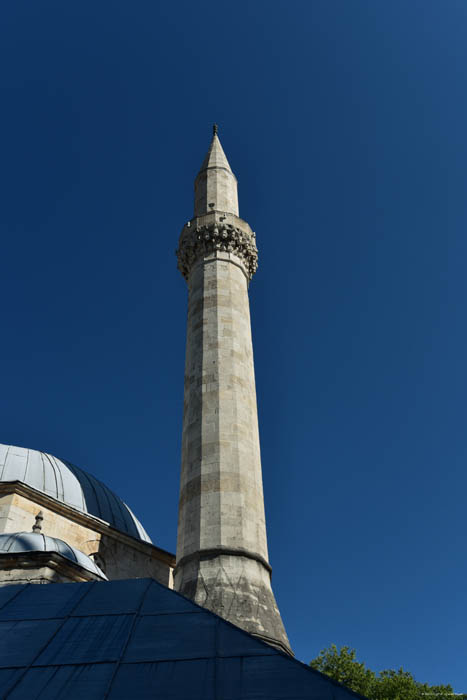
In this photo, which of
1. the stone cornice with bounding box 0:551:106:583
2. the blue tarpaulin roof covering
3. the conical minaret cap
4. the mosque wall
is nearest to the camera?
the blue tarpaulin roof covering

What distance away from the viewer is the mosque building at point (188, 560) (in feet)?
15.2

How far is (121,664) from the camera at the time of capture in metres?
4.79

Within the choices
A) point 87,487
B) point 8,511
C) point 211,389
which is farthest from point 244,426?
point 87,487

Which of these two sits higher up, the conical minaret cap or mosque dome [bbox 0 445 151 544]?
the conical minaret cap

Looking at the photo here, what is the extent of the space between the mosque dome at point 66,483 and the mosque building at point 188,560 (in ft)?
0.17

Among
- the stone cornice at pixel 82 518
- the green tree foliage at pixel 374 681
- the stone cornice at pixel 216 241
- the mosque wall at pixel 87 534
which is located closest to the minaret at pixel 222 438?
the stone cornice at pixel 216 241

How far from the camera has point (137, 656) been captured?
4.90 metres

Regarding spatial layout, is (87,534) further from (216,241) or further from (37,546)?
(216,241)

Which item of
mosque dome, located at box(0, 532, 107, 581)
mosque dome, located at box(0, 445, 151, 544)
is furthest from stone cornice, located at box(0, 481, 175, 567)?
mosque dome, located at box(0, 532, 107, 581)

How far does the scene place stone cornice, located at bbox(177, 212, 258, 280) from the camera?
55.5ft

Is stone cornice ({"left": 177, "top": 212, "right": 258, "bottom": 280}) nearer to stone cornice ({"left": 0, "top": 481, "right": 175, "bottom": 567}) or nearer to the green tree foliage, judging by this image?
stone cornice ({"left": 0, "top": 481, "right": 175, "bottom": 567})

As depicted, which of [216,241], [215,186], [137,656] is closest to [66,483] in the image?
[216,241]

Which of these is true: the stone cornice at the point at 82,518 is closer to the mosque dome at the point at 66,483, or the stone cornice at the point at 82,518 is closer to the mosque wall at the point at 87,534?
the mosque wall at the point at 87,534

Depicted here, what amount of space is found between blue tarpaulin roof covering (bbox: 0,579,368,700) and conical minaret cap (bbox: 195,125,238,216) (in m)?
13.3
